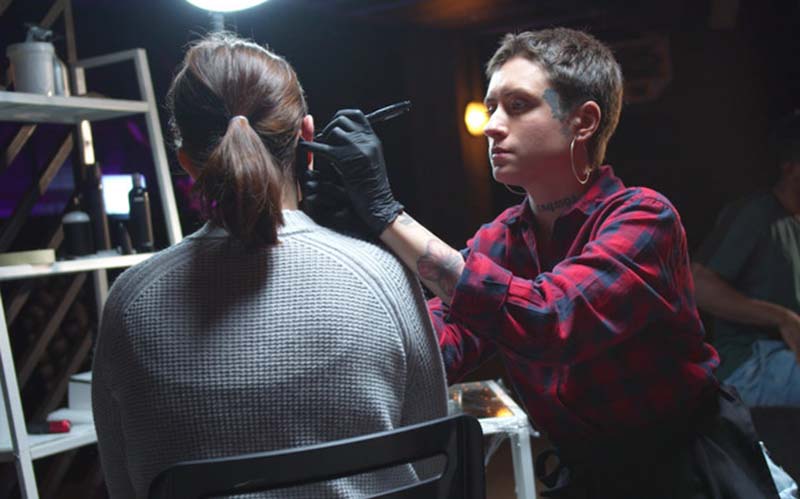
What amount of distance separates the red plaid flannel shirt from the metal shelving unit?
1209 millimetres

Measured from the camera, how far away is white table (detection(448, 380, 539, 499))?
177 centimetres

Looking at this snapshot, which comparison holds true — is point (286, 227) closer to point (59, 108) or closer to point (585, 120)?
point (585, 120)

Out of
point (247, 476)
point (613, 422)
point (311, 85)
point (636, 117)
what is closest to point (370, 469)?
point (247, 476)

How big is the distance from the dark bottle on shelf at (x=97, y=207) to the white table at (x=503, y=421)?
4.05ft

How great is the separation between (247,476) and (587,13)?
5855mm

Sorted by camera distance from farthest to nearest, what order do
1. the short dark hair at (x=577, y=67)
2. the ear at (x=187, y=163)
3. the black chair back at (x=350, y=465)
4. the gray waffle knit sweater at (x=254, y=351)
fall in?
the short dark hair at (x=577, y=67), the ear at (x=187, y=163), the gray waffle knit sweater at (x=254, y=351), the black chair back at (x=350, y=465)

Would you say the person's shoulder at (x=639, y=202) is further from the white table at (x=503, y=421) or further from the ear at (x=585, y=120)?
the white table at (x=503, y=421)

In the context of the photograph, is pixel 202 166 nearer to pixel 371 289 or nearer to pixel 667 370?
pixel 371 289

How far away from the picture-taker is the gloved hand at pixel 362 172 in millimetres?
1077

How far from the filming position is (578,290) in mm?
1092

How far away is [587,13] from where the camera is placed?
6086 mm

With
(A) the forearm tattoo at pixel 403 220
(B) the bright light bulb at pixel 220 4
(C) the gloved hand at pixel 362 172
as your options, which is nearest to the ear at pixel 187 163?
(C) the gloved hand at pixel 362 172

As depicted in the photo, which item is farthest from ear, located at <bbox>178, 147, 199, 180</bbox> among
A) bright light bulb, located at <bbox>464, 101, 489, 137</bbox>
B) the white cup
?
bright light bulb, located at <bbox>464, 101, 489, 137</bbox>

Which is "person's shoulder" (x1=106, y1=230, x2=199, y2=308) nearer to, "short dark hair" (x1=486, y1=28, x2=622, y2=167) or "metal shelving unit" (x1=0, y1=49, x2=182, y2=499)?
"short dark hair" (x1=486, y1=28, x2=622, y2=167)
